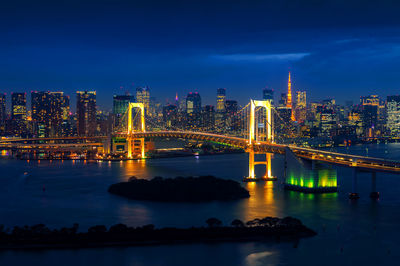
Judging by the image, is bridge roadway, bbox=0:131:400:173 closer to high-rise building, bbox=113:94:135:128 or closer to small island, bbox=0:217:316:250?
small island, bbox=0:217:316:250

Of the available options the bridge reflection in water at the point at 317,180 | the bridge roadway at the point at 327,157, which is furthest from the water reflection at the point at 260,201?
the bridge roadway at the point at 327,157

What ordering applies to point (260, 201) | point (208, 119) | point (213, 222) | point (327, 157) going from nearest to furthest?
1. point (213, 222)
2. point (260, 201)
3. point (327, 157)
4. point (208, 119)

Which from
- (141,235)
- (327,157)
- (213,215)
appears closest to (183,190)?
(213,215)

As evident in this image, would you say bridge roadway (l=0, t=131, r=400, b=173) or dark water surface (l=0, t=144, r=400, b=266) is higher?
bridge roadway (l=0, t=131, r=400, b=173)

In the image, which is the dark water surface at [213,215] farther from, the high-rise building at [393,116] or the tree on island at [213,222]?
the high-rise building at [393,116]

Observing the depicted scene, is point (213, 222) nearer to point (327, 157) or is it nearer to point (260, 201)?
point (260, 201)

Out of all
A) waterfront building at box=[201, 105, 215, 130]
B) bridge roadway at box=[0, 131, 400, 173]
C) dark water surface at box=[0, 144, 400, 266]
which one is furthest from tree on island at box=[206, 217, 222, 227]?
waterfront building at box=[201, 105, 215, 130]

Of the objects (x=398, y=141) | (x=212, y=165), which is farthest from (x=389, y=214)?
(x=398, y=141)
